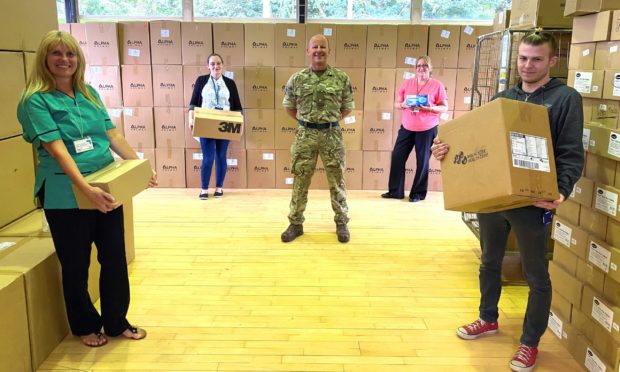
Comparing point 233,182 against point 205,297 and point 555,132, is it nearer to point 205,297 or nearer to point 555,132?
point 205,297

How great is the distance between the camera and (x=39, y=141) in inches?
78.9

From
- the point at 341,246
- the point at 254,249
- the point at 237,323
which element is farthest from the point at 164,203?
the point at 237,323

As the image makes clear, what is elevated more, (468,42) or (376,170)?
(468,42)

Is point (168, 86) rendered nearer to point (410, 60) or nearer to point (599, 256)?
point (410, 60)

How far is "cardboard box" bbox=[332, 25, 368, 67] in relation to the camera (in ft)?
17.6

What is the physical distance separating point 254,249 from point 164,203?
65.7 inches

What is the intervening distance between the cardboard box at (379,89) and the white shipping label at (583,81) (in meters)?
3.29

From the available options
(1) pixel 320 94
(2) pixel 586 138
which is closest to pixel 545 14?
(2) pixel 586 138

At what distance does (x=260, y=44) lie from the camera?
541 centimetres

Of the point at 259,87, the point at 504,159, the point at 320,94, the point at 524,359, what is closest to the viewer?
the point at 504,159

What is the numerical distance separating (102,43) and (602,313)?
5.20 metres

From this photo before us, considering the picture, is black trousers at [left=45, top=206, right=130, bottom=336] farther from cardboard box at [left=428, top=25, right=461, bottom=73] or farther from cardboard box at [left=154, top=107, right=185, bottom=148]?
cardboard box at [left=428, top=25, right=461, bottom=73]

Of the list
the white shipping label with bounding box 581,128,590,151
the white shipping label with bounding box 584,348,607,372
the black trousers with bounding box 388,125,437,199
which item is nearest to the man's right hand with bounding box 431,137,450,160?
the white shipping label with bounding box 581,128,590,151

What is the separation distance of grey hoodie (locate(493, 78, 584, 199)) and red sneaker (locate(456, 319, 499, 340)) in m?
0.83
